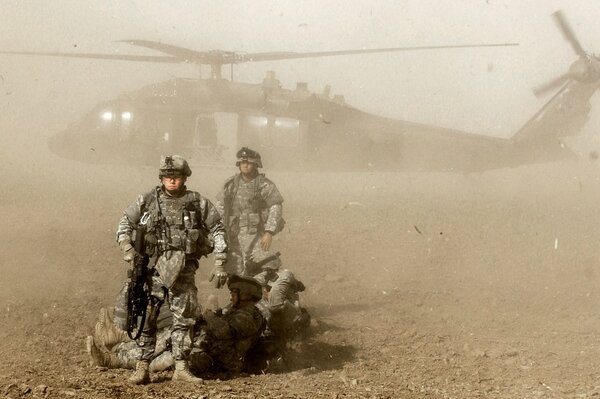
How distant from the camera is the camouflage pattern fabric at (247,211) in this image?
27.3 feet

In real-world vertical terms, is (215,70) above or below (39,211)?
above

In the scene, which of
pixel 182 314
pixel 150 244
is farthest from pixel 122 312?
pixel 150 244

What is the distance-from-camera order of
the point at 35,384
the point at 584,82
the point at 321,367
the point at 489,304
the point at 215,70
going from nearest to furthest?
1. the point at 35,384
2. the point at 321,367
3. the point at 489,304
4. the point at 215,70
5. the point at 584,82

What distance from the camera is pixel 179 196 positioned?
224 inches

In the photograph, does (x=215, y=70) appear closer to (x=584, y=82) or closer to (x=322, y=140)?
(x=322, y=140)

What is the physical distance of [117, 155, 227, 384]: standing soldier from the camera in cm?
546

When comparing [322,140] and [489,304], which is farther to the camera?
[322,140]

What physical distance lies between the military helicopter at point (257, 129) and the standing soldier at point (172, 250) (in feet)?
36.0

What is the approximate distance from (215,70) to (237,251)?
9.62m

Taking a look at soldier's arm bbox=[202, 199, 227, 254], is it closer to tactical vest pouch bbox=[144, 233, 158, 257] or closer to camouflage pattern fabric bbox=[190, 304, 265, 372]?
tactical vest pouch bbox=[144, 233, 158, 257]

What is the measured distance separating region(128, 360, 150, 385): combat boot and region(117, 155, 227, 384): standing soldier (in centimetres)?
7

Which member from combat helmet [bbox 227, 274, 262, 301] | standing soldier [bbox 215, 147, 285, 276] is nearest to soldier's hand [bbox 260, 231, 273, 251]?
standing soldier [bbox 215, 147, 285, 276]

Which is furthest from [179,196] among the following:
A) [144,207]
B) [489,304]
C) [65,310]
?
[489,304]

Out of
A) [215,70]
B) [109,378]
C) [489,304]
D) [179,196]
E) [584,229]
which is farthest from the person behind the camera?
[215,70]
